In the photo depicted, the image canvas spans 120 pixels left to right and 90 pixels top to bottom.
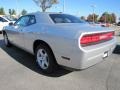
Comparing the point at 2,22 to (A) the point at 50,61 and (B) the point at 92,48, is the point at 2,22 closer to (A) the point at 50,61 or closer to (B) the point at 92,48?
(A) the point at 50,61

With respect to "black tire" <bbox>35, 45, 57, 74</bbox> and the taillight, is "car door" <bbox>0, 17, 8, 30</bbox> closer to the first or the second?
"black tire" <bbox>35, 45, 57, 74</bbox>

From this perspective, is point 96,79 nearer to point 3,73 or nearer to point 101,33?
point 101,33

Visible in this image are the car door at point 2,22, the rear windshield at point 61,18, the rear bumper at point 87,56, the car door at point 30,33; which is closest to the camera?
the rear bumper at point 87,56

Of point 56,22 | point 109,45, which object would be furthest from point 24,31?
point 109,45

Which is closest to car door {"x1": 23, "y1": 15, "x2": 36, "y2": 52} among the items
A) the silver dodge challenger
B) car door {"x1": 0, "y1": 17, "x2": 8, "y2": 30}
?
the silver dodge challenger

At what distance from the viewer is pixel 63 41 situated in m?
3.79

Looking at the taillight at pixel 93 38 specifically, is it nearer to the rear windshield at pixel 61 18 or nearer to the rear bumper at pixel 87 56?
the rear bumper at pixel 87 56

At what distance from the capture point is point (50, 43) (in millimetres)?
4145

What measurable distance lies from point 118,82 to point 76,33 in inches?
57.4

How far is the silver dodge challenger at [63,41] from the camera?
11.9 ft

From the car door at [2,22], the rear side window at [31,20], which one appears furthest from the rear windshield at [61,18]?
the car door at [2,22]

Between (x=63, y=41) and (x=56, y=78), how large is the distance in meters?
0.96

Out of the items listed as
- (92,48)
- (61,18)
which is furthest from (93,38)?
(61,18)

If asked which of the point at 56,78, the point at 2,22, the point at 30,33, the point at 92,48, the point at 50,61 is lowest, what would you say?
the point at 56,78
